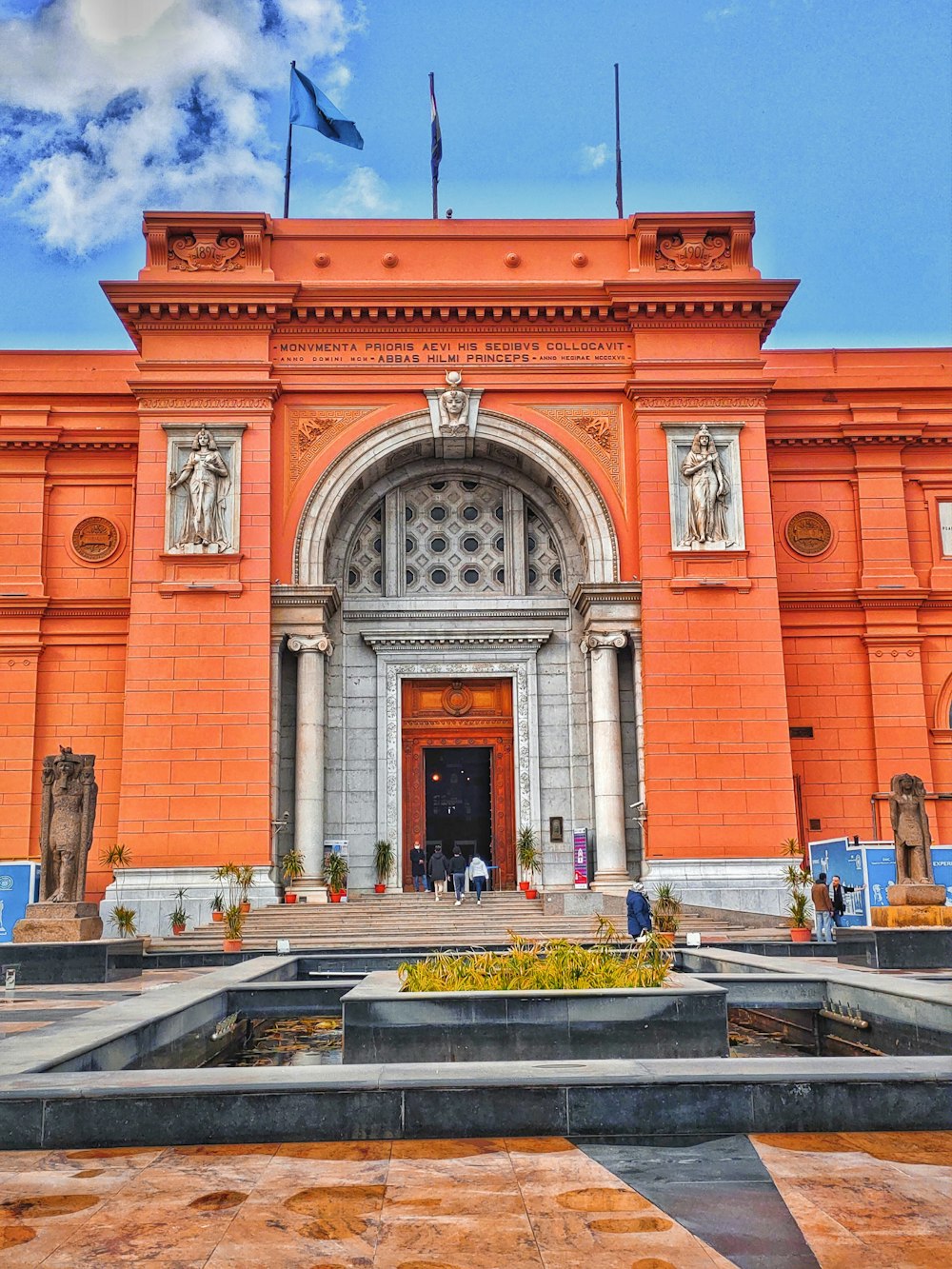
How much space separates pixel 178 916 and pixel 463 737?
737 centimetres

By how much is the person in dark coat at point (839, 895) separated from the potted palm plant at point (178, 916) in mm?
10830

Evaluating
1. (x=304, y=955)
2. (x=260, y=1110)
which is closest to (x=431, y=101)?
(x=304, y=955)

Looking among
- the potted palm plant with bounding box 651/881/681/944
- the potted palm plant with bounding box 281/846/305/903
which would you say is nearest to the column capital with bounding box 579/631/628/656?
the potted palm plant with bounding box 651/881/681/944

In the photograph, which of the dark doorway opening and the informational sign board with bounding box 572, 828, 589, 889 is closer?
the informational sign board with bounding box 572, 828, 589, 889

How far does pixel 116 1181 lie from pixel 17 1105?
2.96ft

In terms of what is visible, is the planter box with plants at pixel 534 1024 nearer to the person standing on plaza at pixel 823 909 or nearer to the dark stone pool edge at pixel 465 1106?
the dark stone pool edge at pixel 465 1106

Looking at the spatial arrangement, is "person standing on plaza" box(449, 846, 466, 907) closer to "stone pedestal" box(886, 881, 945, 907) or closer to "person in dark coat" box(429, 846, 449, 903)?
"person in dark coat" box(429, 846, 449, 903)

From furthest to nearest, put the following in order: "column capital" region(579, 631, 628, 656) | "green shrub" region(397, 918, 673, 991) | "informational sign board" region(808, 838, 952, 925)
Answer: "column capital" region(579, 631, 628, 656)
"informational sign board" region(808, 838, 952, 925)
"green shrub" region(397, 918, 673, 991)

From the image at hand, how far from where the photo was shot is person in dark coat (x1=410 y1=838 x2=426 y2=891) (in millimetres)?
24234

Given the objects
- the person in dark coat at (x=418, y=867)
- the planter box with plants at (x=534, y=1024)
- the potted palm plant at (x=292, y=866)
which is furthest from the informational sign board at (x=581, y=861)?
the planter box with plants at (x=534, y=1024)

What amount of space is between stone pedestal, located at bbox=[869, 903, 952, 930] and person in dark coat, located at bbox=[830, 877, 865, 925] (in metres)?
3.32

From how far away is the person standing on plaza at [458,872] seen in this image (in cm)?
2219

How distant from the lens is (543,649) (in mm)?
25531

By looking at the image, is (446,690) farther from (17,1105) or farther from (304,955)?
(17,1105)
